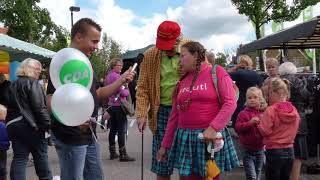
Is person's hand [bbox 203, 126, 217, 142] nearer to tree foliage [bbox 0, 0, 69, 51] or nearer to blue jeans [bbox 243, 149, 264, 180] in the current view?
blue jeans [bbox 243, 149, 264, 180]

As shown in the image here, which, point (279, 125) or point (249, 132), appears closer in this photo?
point (279, 125)

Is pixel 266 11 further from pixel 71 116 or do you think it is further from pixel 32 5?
pixel 32 5

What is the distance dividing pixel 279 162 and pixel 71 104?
2616 millimetres

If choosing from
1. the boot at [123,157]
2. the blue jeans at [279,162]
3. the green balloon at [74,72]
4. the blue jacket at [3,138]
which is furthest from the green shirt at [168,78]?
the boot at [123,157]

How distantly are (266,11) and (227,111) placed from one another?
19466 mm

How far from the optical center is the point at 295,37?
7180mm

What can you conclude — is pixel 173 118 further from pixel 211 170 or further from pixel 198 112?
pixel 211 170

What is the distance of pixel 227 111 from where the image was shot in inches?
148

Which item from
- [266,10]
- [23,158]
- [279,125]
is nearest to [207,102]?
[279,125]

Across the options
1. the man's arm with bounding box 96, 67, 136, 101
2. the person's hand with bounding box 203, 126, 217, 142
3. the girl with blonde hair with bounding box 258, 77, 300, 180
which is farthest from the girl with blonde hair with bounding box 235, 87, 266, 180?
the man's arm with bounding box 96, 67, 136, 101

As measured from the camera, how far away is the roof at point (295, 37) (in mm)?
6668

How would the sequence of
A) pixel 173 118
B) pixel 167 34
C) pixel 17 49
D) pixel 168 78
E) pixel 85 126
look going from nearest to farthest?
1. pixel 85 126
2. pixel 173 118
3. pixel 167 34
4. pixel 168 78
5. pixel 17 49

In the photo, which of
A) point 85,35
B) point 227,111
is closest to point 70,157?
point 85,35

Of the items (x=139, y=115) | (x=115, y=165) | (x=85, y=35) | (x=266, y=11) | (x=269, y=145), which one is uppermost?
(x=266, y=11)
